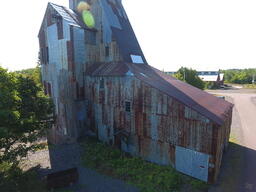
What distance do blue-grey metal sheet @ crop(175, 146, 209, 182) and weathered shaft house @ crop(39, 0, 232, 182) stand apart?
64mm

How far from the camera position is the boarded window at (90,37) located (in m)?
18.8

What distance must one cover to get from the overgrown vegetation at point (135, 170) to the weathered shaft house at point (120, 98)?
78cm

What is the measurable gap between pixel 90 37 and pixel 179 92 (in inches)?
465

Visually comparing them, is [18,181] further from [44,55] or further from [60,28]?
[44,55]

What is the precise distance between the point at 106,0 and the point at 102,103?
13.4 m

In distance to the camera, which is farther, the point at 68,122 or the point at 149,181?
the point at 68,122

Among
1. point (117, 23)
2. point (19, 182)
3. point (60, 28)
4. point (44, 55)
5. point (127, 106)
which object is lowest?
point (19, 182)

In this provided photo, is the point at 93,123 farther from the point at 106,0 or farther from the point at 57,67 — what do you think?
the point at 106,0

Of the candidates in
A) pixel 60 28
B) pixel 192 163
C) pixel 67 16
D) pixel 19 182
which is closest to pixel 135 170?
pixel 192 163

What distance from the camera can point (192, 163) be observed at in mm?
11906

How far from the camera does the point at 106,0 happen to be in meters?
21.2

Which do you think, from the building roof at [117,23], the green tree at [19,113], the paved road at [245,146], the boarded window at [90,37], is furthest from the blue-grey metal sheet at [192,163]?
the boarded window at [90,37]

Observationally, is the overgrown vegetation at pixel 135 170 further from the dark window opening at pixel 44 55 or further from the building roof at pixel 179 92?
the dark window opening at pixel 44 55

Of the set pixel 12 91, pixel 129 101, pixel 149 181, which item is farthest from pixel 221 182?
pixel 12 91
